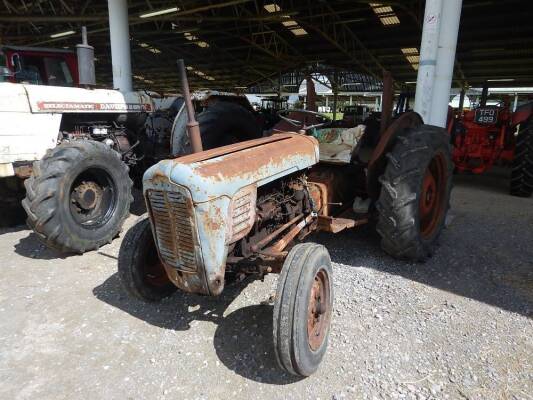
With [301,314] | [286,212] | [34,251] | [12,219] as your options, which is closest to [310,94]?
[286,212]

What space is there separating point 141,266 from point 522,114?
22.8 feet

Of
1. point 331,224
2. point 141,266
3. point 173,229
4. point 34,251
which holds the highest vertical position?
point 173,229

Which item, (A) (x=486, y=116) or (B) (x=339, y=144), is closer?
(B) (x=339, y=144)

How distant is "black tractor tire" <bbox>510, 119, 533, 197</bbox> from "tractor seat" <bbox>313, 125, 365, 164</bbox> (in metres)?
3.98

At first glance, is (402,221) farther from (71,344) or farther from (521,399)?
(71,344)

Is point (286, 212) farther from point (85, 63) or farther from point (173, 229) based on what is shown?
point (85, 63)

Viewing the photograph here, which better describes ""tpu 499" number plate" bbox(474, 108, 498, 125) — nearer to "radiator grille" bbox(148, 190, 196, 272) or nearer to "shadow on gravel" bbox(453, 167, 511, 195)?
"shadow on gravel" bbox(453, 167, 511, 195)

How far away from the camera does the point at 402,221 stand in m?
3.19

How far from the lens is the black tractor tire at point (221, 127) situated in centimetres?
396

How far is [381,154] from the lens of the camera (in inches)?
132

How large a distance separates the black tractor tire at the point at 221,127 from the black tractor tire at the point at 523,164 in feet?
14.8

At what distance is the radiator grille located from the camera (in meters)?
2.08

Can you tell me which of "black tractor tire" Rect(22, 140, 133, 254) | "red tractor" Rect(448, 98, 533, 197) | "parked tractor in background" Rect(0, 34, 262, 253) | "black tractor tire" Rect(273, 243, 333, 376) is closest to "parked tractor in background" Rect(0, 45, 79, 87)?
"parked tractor in background" Rect(0, 34, 262, 253)

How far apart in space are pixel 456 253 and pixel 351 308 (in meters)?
1.63
